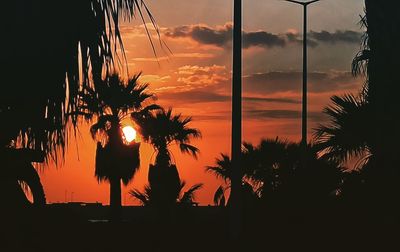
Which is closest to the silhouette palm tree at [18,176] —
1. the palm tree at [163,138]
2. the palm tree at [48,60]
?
the palm tree at [48,60]

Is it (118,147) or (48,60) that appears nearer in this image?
(48,60)

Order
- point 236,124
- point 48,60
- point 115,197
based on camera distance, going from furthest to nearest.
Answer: point 115,197
point 236,124
point 48,60

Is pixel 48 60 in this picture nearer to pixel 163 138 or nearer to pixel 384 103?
pixel 384 103

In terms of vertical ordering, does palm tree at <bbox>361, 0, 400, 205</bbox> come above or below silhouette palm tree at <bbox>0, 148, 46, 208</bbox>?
above

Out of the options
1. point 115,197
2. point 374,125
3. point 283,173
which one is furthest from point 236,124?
point 115,197

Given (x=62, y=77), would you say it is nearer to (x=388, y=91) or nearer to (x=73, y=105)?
(x=73, y=105)

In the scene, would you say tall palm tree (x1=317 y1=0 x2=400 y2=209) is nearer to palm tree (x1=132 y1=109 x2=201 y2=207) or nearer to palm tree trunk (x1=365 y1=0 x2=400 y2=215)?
palm tree trunk (x1=365 y1=0 x2=400 y2=215)

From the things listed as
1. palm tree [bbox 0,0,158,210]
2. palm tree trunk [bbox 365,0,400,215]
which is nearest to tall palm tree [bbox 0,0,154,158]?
palm tree [bbox 0,0,158,210]

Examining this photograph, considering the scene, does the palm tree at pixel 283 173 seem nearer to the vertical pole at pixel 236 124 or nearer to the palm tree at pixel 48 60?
the vertical pole at pixel 236 124

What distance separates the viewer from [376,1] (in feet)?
84.0

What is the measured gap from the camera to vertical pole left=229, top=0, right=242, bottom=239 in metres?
14.2

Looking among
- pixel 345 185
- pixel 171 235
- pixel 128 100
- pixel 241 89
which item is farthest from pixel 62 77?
pixel 128 100

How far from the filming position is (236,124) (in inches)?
599

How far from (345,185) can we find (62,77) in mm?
13318
